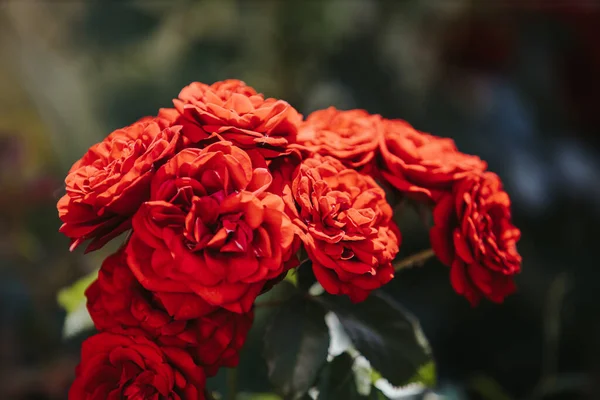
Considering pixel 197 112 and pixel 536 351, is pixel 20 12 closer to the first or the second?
pixel 197 112

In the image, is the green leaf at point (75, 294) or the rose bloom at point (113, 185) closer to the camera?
the rose bloom at point (113, 185)

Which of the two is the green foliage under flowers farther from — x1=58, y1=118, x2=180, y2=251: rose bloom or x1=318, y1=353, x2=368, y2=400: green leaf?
x1=58, y1=118, x2=180, y2=251: rose bloom

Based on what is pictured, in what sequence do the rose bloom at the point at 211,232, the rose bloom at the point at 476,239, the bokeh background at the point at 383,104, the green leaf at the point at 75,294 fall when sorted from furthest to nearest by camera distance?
the bokeh background at the point at 383,104 → the green leaf at the point at 75,294 → the rose bloom at the point at 476,239 → the rose bloom at the point at 211,232

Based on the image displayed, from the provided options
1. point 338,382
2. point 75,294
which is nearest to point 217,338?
point 338,382

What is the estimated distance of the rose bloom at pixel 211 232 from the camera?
451 mm

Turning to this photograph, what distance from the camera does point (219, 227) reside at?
1.52 ft

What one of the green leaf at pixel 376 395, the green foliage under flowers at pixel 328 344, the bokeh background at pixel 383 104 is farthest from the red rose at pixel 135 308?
the bokeh background at pixel 383 104

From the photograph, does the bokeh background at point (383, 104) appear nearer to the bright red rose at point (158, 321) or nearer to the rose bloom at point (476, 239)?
the rose bloom at point (476, 239)

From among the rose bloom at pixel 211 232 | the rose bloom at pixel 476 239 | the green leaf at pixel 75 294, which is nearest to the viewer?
the rose bloom at pixel 211 232

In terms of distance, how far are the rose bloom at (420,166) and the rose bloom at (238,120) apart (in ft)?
0.33

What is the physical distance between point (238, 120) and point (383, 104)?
1178 mm

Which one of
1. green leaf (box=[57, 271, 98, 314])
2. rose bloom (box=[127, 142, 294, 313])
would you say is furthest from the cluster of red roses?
green leaf (box=[57, 271, 98, 314])

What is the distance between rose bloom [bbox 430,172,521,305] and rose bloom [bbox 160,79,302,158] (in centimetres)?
16

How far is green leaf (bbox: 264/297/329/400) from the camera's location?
0.56 m
